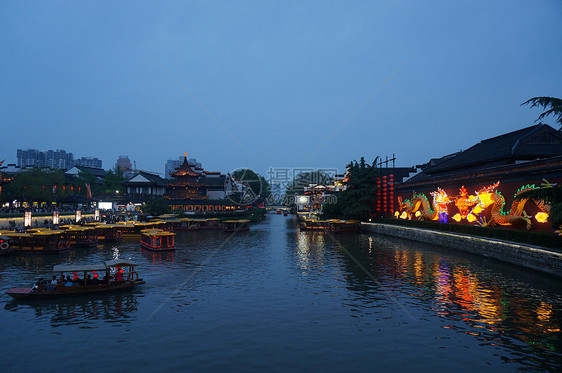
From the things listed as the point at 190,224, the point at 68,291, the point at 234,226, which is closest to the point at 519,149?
the point at 68,291

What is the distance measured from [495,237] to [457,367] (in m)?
22.6

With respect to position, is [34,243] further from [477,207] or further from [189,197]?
[189,197]

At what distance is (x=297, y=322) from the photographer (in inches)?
619

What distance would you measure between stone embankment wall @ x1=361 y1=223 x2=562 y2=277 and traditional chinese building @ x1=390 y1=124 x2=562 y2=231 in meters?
2.64

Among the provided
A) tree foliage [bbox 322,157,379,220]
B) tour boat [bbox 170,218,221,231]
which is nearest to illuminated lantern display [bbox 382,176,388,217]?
tree foliage [bbox 322,157,379,220]

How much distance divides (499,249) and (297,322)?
20318mm

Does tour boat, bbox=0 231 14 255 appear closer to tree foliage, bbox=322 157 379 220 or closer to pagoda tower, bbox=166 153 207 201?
tree foliage, bbox=322 157 379 220

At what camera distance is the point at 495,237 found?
3055cm

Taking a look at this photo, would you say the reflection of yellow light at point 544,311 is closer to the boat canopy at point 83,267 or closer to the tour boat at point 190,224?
the boat canopy at point 83,267

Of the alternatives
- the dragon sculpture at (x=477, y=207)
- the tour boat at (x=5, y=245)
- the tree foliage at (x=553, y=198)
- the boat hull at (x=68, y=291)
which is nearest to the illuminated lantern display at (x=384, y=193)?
the dragon sculpture at (x=477, y=207)

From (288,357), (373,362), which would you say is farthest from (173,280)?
(373,362)

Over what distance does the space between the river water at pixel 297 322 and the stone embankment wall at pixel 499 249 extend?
72 cm

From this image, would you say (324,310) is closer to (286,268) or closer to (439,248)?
(286,268)

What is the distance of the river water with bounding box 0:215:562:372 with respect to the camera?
12.1 metres
